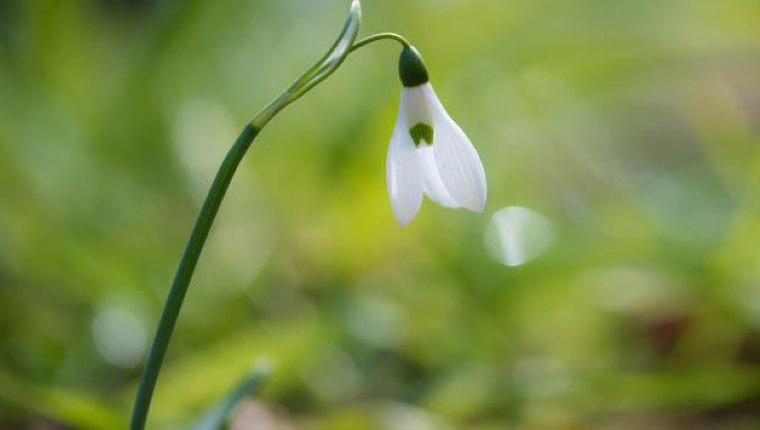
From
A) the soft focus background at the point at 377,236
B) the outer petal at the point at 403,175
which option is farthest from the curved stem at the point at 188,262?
the soft focus background at the point at 377,236

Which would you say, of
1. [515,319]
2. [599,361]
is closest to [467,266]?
[515,319]

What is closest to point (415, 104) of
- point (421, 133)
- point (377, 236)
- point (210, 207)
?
point (421, 133)

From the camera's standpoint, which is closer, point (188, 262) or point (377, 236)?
point (188, 262)

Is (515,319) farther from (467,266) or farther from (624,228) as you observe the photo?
(624,228)

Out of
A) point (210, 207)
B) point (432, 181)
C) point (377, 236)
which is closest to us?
point (210, 207)

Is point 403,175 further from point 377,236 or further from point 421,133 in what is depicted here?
point 377,236

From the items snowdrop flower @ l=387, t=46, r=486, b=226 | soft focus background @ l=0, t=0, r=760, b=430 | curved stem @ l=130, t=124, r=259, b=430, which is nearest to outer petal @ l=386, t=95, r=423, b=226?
Answer: snowdrop flower @ l=387, t=46, r=486, b=226

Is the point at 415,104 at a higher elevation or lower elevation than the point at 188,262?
higher
